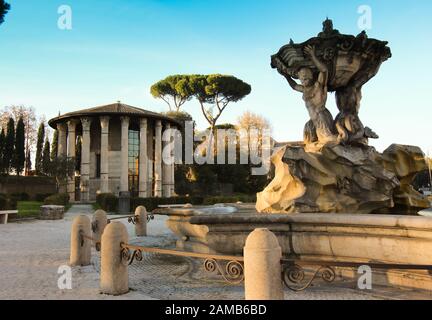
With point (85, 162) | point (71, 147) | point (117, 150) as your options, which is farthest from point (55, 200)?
point (117, 150)

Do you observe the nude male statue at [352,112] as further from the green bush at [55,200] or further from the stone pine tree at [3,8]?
the green bush at [55,200]

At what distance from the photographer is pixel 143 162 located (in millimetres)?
40812

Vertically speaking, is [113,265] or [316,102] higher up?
[316,102]

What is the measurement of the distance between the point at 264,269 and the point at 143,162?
126 ft

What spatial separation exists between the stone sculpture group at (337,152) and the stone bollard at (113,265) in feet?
10.6

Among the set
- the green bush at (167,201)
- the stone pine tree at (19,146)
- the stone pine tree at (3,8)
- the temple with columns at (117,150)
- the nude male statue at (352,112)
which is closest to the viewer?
the nude male statue at (352,112)

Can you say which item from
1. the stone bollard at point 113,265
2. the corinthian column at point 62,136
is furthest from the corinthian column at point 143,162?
the stone bollard at point 113,265

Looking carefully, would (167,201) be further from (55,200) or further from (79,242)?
(79,242)

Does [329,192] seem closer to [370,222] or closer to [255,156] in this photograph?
[370,222]

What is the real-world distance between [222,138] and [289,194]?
→ 1499 inches

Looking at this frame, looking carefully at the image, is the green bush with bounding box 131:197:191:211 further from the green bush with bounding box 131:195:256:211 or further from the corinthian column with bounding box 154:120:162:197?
the corinthian column with bounding box 154:120:162:197

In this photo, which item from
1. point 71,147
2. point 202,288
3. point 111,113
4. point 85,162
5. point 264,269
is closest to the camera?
point 264,269

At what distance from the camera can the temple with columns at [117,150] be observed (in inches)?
1550
